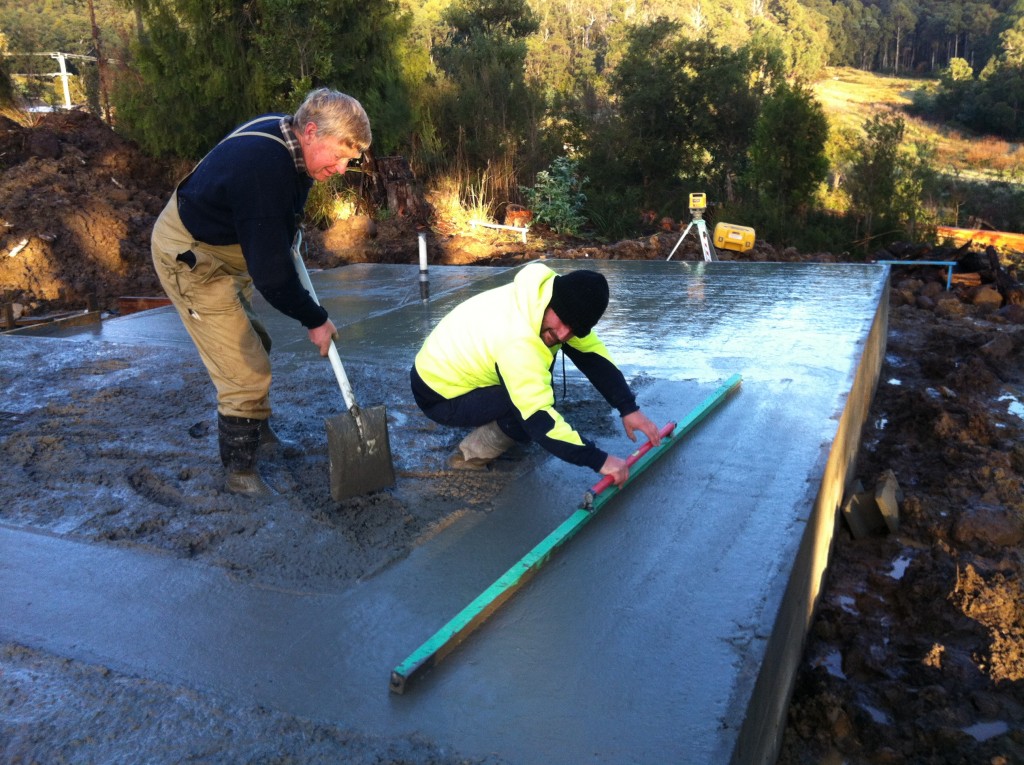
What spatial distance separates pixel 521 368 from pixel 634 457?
63 centimetres

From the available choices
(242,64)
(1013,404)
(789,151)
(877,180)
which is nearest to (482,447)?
(1013,404)

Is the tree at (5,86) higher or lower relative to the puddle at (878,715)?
higher

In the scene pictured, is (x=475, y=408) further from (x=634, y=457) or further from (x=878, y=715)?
(x=878, y=715)

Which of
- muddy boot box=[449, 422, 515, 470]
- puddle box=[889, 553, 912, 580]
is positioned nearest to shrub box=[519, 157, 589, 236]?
puddle box=[889, 553, 912, 580]

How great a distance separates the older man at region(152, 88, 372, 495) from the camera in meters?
2.88

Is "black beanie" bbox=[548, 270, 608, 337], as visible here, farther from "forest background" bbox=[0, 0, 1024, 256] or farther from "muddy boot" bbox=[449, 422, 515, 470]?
"forest background" bbox=[0, 0, 1024, 256]

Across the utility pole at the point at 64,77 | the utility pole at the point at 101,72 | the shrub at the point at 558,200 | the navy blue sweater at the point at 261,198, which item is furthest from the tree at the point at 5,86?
the navy blue sweater at the point at 261,198

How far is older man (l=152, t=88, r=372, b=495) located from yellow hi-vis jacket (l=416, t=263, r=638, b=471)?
1.60 feet

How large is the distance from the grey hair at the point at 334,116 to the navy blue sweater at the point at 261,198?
0.15 metres

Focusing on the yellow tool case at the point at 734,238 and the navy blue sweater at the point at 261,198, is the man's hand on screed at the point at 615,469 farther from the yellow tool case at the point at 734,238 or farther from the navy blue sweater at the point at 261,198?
the yellow tool case at the point at 734,238

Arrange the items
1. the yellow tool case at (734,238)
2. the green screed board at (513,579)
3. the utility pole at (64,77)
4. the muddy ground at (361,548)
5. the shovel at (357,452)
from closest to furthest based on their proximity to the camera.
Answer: the muddy ground at (361,548) → the green screed board at (513,579) → the shovel at (357,452) → the yellow tool case at (734,238) → the utility pole at (64,77)

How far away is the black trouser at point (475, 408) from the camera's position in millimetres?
3322

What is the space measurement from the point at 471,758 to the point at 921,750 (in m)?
1.65

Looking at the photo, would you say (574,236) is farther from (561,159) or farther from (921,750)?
(921,750)
